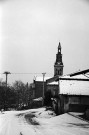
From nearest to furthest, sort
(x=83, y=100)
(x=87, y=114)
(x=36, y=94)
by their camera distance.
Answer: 1. (x=87, y=114)
2. (x=83, y=100)
3. (x=36, y=94)

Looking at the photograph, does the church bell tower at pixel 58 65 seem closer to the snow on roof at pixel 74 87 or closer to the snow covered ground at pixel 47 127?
the snow on roof at pixel 74 87

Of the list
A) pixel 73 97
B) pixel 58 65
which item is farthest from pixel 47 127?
pixel 58 65

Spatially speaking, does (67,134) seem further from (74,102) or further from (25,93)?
(25,93)

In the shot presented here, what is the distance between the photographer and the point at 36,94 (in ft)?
323

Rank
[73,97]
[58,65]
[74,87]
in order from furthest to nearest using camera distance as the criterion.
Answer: [58,65] → [74,87] → [73,97]

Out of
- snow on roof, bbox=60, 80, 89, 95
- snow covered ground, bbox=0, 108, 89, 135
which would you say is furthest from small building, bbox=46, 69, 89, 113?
snow covered ground, bbox=0, 108, 89, 135

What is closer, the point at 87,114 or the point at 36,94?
the point at 87,114

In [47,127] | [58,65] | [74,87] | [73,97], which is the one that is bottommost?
[47,127]

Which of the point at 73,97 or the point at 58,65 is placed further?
the point at 58,65

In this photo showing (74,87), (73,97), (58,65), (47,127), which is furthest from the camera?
(58,65)

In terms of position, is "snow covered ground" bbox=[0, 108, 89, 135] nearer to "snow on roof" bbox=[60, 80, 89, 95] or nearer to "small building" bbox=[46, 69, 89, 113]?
"small building" bbox=[46, 69, 89, 113]

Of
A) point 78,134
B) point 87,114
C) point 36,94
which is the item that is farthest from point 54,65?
point 78,134

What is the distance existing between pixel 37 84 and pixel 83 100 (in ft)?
200

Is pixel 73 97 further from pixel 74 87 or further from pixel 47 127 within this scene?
pixel 47 127
